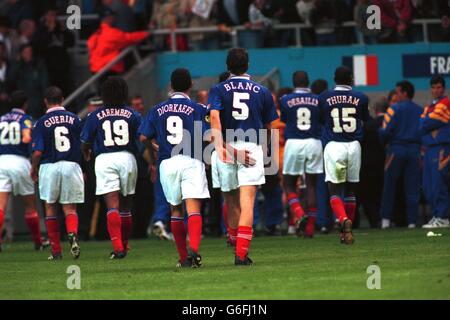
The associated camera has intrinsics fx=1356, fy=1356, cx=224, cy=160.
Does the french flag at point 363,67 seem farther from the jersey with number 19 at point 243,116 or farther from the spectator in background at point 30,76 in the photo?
the jersey with number 19 at point 243,116

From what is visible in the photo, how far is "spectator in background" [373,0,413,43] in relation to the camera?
83.8 ft

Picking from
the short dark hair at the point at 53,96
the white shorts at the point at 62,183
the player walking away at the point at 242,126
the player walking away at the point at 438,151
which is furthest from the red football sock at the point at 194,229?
the player walking away at the point at 438,151

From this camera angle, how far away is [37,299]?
13180 millimetres

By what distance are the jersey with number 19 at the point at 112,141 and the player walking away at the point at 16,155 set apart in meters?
3.35

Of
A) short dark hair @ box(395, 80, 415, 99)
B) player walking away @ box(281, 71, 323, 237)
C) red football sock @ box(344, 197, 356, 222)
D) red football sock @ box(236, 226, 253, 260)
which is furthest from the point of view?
short dark hair @ box(395, 80, 415, 99)

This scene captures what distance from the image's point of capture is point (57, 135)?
18891 millimetres

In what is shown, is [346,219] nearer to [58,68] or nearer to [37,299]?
[37,299]

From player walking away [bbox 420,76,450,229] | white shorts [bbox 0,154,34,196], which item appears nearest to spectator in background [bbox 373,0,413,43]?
player walking away [bbox 420,76,450,229]

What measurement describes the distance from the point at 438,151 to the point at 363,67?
318cm

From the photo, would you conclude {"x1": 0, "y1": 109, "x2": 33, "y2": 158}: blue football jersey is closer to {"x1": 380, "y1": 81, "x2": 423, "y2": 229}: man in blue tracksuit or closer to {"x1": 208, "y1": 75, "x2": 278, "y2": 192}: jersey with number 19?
{"x1": 208, "y1": 75, "x2": 278, "y2": 192}: jersey with number 19

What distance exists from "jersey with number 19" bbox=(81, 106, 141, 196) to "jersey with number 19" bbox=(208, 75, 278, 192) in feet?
7.95

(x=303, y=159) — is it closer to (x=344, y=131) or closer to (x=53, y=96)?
(x=344, y=131)

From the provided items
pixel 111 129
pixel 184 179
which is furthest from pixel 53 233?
pixel 184 179

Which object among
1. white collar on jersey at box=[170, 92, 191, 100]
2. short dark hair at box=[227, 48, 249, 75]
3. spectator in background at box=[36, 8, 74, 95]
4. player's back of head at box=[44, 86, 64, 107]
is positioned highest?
spectator in background at box=[36, 8, 74, 95]
